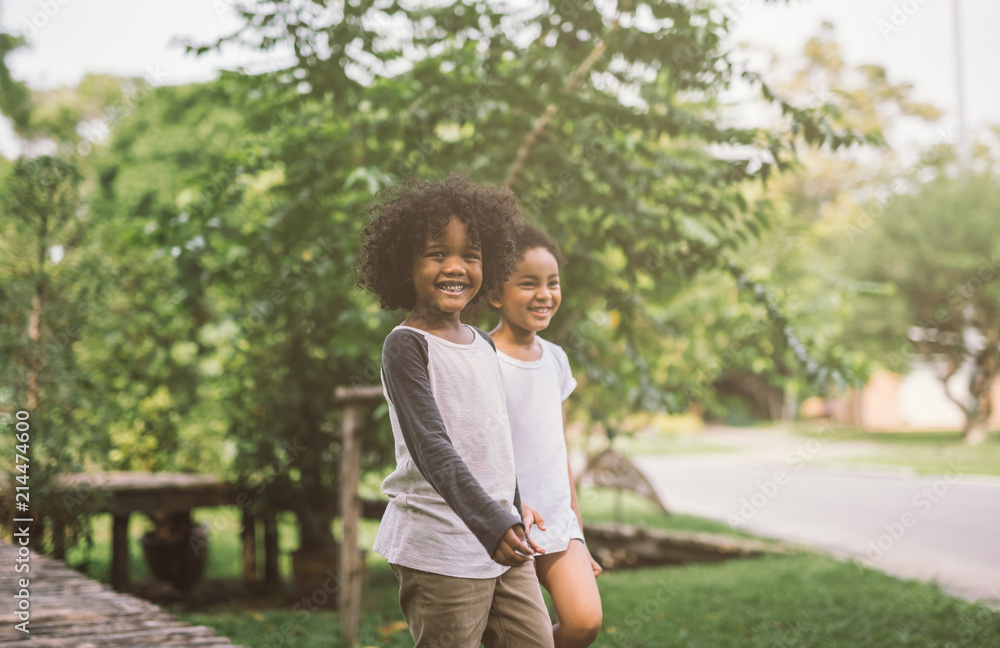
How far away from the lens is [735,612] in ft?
17.5

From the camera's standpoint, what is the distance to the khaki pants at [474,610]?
1.84 m

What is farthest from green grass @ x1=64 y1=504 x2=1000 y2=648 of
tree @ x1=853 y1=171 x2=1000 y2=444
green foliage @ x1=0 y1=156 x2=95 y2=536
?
tree @ x1=853 y1=171 x2=1000 y2=444

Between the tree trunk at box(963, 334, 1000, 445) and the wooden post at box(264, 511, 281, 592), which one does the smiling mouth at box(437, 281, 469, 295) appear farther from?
the tree trunk at box(963, 334, 1000, 445)

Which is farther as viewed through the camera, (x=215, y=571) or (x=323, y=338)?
(x=215, y=571)

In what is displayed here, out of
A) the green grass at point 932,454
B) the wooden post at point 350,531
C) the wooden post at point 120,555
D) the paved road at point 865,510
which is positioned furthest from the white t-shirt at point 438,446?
the green grass at point 932,454

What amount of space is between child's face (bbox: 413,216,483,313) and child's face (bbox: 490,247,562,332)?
378mm

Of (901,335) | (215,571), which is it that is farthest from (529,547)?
(901,335)

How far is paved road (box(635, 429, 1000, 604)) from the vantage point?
24.5 feet

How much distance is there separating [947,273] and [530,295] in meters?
22.3

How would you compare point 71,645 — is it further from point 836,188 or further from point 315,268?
point 836,188

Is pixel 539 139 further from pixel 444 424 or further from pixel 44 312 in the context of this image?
pixel 44 312

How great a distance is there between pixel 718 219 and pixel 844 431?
95.1 feet

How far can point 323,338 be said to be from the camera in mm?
6570

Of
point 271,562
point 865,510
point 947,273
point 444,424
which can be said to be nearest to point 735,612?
point 444,424
